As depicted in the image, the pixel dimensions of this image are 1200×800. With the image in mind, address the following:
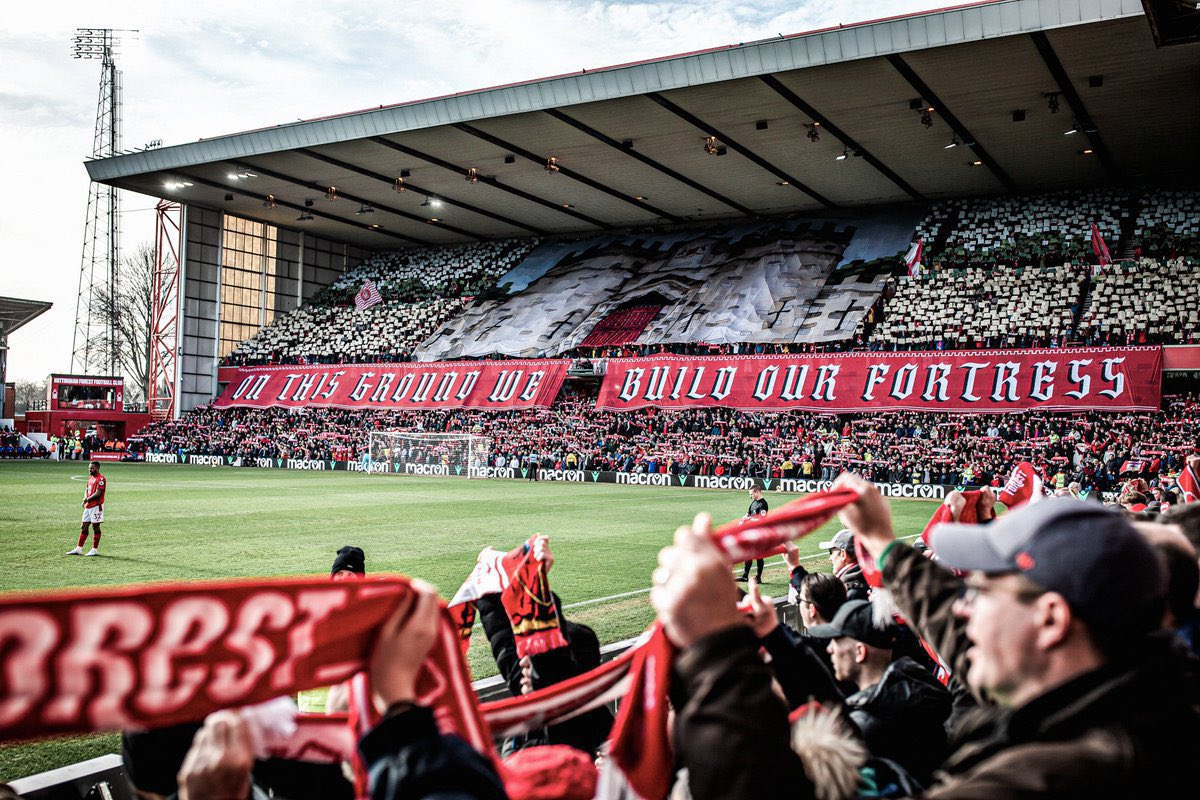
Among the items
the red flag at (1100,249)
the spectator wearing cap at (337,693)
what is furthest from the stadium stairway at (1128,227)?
the spectator wearing cap at (337,693)

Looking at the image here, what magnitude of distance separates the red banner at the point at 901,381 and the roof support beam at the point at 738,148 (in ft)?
30.3

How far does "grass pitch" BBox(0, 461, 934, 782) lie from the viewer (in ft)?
40.9

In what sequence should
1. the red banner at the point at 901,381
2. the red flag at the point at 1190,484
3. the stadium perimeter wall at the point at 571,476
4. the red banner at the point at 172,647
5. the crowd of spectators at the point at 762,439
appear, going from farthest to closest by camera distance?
the red banner at the point at 901,381 < the stadium perimeter wall at the point at 571,476 < the crowd of spectators at the point at 762,439 < the red flag at the point at 1190,484 < the red banner at the point at 172,647

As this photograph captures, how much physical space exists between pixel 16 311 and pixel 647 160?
46.7 m

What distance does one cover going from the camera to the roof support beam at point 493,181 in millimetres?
41812

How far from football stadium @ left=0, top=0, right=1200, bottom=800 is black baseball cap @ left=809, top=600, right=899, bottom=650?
0.04ft

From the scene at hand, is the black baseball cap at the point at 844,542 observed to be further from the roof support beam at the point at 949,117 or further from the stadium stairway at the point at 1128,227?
the stadium stairway at the point at 1128,227

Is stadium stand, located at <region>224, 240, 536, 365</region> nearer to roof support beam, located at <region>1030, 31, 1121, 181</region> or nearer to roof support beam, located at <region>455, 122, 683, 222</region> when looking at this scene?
roof support beam, located at <region>455, 122, 683, 222</region>

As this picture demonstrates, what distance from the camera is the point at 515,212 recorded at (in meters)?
53.2

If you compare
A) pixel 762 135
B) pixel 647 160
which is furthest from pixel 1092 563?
pixel 647 160

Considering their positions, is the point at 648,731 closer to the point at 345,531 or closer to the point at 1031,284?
the point at 345,531

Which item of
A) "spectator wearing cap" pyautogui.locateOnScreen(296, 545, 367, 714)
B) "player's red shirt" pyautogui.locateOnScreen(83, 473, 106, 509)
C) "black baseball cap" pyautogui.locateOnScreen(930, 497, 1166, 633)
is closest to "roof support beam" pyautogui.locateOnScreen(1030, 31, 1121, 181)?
"player's red shirt" pyautogui.locateOnScreen(83, 473, 106, 509)

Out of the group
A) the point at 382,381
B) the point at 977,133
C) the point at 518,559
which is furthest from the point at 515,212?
the point at 518,559

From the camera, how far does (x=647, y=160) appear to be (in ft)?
140
